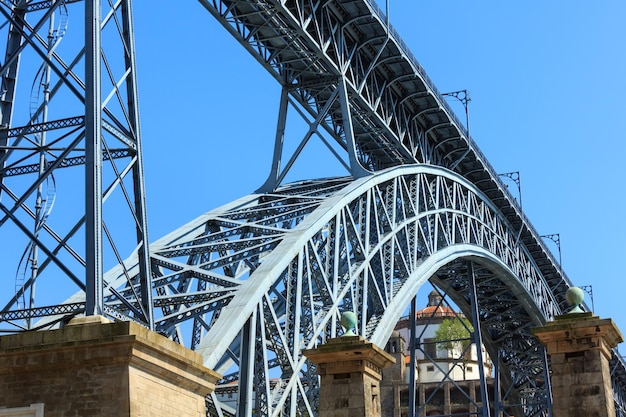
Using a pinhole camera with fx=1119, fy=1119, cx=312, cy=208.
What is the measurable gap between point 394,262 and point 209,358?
1715 cm

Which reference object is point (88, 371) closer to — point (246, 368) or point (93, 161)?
point (93, 161)

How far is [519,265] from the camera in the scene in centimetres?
5950

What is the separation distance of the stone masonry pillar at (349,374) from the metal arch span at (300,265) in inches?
138

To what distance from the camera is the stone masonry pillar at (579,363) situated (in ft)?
57.3

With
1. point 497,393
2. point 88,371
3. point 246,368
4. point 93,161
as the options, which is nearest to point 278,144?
point 246,368

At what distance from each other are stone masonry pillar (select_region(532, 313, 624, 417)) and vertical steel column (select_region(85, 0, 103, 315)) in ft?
23.0

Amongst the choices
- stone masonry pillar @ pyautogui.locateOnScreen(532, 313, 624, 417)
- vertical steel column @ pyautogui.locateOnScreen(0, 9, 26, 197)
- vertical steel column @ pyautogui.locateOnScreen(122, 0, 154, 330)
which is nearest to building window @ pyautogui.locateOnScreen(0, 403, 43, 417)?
vertical steel column @ pyautogui.locateOnScreen(122, 0, 154, 330)

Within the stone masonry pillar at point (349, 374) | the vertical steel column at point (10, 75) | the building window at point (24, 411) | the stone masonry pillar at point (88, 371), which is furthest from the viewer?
the stone masonry pillar at point (349, 374)

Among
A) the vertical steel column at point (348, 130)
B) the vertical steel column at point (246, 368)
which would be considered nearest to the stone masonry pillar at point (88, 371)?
the vertical steel column at point (246, 368)

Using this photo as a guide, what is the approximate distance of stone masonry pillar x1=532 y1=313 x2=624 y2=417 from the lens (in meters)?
17.5

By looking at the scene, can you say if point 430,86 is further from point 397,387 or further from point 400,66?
point 397,387

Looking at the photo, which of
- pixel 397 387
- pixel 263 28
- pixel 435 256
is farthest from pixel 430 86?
pixel 397 387

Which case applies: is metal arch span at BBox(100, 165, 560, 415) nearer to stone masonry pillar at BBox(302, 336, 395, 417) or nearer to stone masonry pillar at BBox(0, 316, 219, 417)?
stone masonry pillar at BBox(302, 336, 395, 417)

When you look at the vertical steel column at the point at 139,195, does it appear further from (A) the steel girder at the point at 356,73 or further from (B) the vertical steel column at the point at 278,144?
(B) the vertical steel column at the point at 278,144
